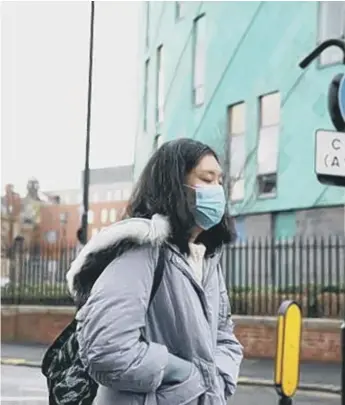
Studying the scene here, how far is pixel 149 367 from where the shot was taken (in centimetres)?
252

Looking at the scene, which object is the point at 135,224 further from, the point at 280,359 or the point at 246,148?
the point at 246,148

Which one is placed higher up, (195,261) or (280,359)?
(195,261)

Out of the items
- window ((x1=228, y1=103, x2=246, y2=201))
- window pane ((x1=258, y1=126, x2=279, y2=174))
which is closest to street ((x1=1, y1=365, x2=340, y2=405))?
window pane ((x1=258, y1=126, x2=279, y2=174))

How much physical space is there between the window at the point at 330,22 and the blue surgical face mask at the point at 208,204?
19.9 metres

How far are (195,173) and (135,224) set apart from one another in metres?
0.31

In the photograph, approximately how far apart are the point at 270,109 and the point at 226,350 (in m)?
21.7

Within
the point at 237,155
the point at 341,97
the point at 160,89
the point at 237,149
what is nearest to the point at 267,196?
the point at 237,155

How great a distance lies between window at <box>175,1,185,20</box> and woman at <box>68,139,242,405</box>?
2632 centimetres

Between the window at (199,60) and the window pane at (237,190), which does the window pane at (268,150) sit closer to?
the window pane at (237,190)

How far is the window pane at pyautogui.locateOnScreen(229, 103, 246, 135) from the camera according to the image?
2520 centimetres

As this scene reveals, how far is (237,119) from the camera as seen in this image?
83.7ft

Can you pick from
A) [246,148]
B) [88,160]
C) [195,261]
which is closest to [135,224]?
[195,261]

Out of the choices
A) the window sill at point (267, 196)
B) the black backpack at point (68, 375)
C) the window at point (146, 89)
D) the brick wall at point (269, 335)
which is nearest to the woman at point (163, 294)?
the black backpack at point (68, 375)

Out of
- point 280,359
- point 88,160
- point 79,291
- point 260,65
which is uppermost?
point 260,65
